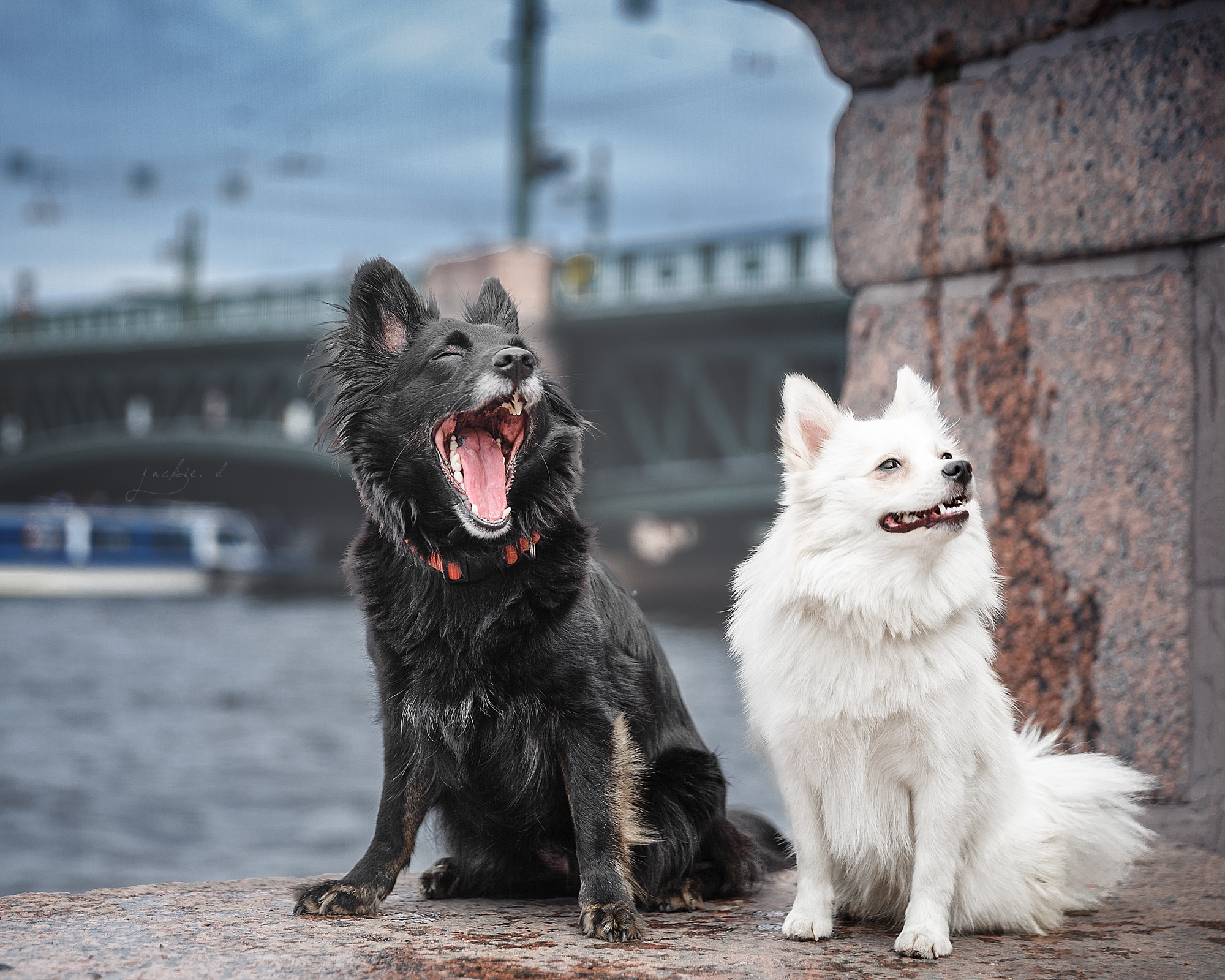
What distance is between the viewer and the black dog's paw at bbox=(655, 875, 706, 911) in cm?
268

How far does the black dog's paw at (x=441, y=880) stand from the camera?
277 centimetres

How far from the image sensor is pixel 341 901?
247 centimetres

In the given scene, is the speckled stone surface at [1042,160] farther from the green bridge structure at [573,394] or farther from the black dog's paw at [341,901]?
the green bridge structure at [573,394]

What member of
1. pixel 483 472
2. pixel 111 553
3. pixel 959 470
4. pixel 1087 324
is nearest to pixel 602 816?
pixel 483 472

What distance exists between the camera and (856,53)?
3.45m

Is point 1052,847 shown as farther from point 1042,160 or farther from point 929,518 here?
point 1042,160

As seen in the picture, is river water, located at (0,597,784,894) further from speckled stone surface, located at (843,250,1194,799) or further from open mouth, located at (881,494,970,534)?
speckled stone surface, located at (843,250,1194,799)

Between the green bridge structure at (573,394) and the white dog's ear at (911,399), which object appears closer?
the white dog's ear at (911,399)

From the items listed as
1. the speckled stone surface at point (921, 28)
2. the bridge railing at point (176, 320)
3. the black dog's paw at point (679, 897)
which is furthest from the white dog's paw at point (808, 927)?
the bridge railing at point (176, 320)

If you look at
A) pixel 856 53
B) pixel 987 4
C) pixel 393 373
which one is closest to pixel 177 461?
pixel 393 373

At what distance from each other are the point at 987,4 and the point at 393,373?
6.10 feet

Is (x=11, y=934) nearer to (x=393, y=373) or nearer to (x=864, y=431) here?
(x=393, y=373)

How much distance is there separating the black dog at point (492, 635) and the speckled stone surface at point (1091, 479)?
1.05m

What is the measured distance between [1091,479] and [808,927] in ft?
4.62
